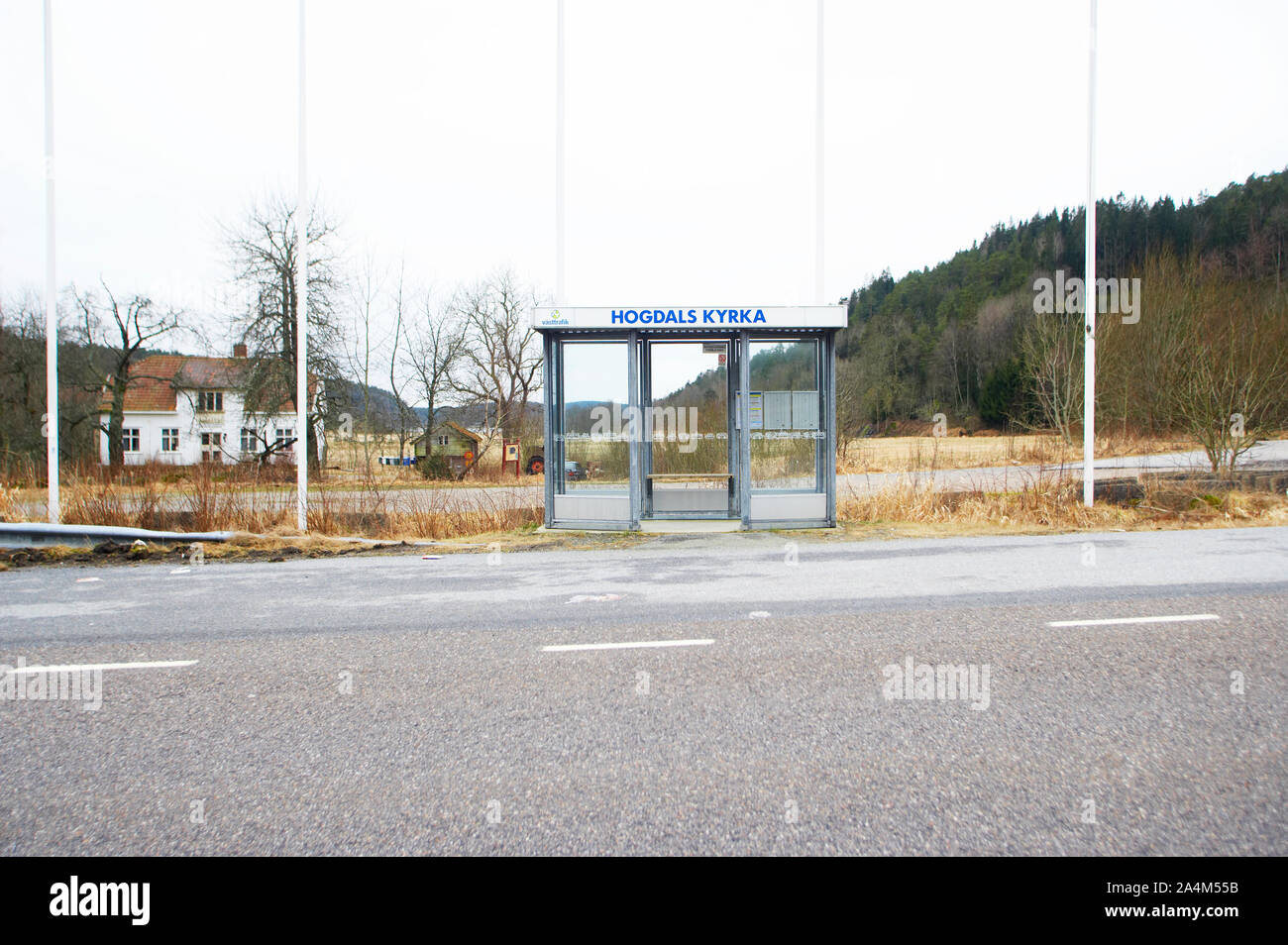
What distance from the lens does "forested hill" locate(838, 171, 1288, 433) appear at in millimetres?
58250

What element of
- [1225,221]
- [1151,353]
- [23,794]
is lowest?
[23,794]

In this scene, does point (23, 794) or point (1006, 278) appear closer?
point (23, 794)

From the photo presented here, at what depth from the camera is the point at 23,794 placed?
3.24m

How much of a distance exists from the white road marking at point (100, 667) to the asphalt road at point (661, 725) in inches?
4.0

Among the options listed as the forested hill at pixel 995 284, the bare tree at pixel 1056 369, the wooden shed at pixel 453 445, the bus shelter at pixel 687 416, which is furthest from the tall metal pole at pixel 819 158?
the forested hill at pixel 995 284

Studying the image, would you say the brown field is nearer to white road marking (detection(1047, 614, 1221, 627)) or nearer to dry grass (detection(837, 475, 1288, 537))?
dry grass (detection(837, 475, 1288, 537))

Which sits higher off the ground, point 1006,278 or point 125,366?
point 1006,278

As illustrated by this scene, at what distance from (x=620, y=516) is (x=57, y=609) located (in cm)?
730

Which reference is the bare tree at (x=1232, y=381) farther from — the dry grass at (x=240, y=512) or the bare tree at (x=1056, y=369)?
the dry grass at (x=240, y=512)

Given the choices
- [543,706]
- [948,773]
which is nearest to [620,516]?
[543,706]

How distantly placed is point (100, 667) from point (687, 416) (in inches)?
374

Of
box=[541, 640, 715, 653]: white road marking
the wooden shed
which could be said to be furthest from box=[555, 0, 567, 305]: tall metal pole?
the wooden shed

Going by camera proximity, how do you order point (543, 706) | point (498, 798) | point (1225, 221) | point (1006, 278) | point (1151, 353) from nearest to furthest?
1. point (498, 798)
2. point (543, 706)
3. point (1151, 353)
4. point (1225, 221)
5. point (1006, 278)

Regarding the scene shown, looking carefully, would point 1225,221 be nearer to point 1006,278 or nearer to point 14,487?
point 1006,278
